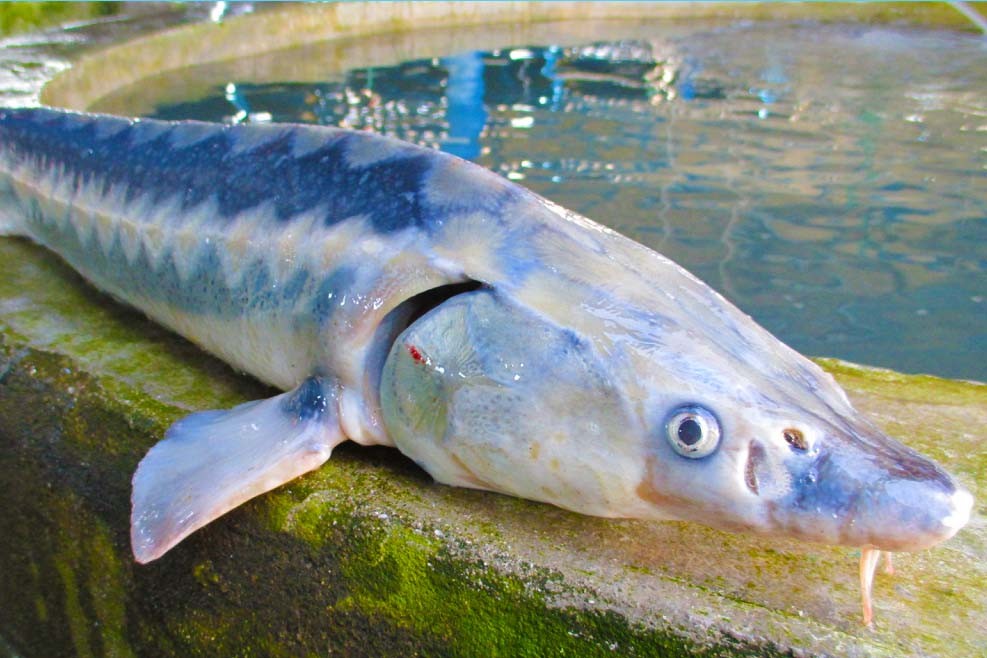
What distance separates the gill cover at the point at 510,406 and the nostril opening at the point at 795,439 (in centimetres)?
26

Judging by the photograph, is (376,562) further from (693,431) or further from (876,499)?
(876,499)

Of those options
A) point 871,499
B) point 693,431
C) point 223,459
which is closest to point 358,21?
point 223,459

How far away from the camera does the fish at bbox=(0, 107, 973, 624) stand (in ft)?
5.22

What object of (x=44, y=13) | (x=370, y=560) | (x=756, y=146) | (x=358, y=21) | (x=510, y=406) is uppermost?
(x=510, y=406)

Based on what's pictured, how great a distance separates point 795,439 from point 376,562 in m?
0.84

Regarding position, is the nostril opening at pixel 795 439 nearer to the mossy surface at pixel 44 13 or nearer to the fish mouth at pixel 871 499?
the fish mouth at pixel 871 499

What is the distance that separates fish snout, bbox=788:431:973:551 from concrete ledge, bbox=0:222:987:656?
6.8 inches

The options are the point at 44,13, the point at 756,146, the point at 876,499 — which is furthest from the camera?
the point at 44,13

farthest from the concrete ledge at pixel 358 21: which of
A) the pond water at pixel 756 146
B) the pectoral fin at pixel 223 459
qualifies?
the pectoral fin at pixel 223 459

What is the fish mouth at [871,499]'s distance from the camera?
58.3 inches

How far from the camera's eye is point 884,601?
1.65 metres

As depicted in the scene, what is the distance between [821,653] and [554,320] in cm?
72

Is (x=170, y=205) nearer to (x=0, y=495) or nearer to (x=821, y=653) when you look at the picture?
(x=0, y=495)

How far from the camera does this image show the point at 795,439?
1.57m
